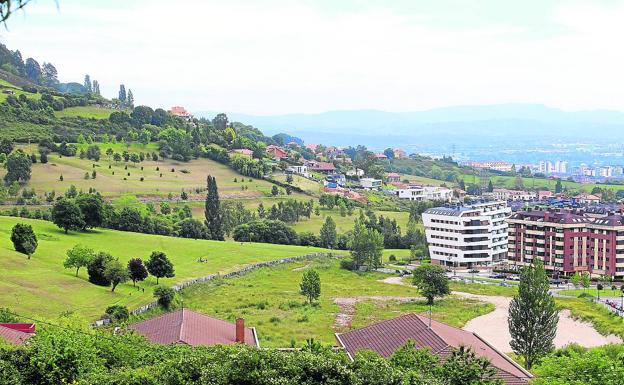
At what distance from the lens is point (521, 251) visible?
7056 cm

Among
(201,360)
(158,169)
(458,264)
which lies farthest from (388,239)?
(201,360)

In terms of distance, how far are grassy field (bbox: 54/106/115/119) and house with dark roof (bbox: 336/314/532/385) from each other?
93.3m

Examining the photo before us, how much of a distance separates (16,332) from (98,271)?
20090mm

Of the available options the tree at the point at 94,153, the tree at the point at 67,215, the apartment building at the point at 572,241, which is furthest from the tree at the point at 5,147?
the apartment building at the point at 572,241

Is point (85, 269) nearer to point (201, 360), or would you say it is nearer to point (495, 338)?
point (495, 338)

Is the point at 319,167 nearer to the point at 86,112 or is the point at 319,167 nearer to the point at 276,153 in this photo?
the point at 276,153

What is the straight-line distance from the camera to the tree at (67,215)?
57031 mm

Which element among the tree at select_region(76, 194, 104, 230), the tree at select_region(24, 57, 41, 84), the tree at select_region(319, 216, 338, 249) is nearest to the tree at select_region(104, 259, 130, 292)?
the tree at select_region(76, 194, 104, 230)

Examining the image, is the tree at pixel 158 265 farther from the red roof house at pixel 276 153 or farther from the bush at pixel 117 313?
the red roof house at pixel 276 153

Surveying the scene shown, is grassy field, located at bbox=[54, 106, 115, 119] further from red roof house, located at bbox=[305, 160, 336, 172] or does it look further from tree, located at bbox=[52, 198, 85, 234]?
tree, located at bbox=[52, 198, 85, 234]

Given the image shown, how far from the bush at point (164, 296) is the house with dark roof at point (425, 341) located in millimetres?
16957

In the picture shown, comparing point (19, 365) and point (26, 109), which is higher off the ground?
point (26, 109)

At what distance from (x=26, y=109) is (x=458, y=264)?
2522 inches

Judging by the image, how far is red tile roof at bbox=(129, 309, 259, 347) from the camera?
83.5 feet
